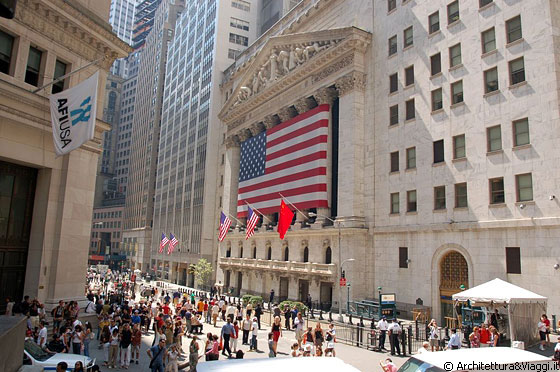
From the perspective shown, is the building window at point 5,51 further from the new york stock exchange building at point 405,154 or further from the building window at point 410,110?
the building window at point 410,110

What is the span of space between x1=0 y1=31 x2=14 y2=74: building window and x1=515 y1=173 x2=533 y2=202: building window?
98.6ft

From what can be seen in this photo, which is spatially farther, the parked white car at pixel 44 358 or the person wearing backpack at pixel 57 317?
the person wearing backpack at pixel 57 317

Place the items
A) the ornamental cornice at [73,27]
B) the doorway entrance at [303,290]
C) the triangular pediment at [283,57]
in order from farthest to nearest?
the doorway entrance at [303,290]
the triangular pediment at [283,57]
the ornamental cornice at [73,27]

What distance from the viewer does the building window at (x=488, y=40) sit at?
30.1 meters

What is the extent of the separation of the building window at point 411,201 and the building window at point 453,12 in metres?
14.0

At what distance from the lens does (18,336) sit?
8.61 meters

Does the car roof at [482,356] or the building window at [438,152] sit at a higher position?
the building window at [438,152]

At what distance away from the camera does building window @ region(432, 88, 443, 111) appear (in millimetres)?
33781

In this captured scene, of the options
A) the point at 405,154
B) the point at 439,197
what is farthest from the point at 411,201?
the point at 405,154

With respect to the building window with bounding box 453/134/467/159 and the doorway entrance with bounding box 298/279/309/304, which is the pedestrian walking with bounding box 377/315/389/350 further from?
the doorway entrance with bounding box 298/279/309/304

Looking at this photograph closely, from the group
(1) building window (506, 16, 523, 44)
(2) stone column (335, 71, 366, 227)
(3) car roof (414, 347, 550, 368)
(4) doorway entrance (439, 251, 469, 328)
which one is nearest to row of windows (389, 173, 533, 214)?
(2) stone column (335, 71, 366, 227)

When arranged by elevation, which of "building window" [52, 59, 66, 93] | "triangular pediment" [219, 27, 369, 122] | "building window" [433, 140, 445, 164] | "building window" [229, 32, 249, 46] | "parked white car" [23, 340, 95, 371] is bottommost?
"parked white car" [23, 340, 95, 371]

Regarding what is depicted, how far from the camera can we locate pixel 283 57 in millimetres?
52031

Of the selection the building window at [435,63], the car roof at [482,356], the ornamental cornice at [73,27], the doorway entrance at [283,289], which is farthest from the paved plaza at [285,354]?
the building window at [435,63]
